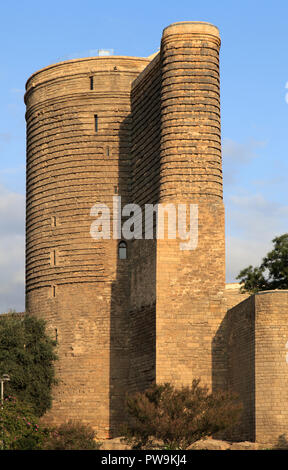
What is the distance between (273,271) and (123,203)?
289 inches

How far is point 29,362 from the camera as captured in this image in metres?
38.7

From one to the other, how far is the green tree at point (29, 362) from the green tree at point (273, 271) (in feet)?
30.8

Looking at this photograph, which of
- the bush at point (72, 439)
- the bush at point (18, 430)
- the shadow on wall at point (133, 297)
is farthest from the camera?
the shadow on wall at point (133, 297)

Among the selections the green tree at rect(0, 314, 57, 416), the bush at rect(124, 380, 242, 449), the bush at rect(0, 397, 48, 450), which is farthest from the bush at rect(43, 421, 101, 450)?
the green tree at rect(0, 314, 57, 416)

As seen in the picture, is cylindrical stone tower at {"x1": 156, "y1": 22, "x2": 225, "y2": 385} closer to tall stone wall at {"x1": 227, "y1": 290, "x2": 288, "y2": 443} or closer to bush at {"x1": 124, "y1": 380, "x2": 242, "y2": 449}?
tall stone wall at {"x1": 227, "y1": 290, "x2": 288, "y2": 443}

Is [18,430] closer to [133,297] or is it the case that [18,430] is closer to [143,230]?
[133,297]

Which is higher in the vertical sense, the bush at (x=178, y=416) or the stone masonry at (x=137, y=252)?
the stone masonry at (x=137, y=252)

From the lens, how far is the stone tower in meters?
33.8

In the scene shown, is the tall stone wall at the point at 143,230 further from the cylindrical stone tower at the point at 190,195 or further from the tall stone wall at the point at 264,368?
the tall stone wall at the point at 264,368

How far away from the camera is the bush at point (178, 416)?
88.0 feet

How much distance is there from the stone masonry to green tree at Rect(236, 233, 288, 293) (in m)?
3.30

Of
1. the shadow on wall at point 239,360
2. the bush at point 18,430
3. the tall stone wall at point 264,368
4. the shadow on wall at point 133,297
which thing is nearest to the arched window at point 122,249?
the shadow on wall at point 133,297
